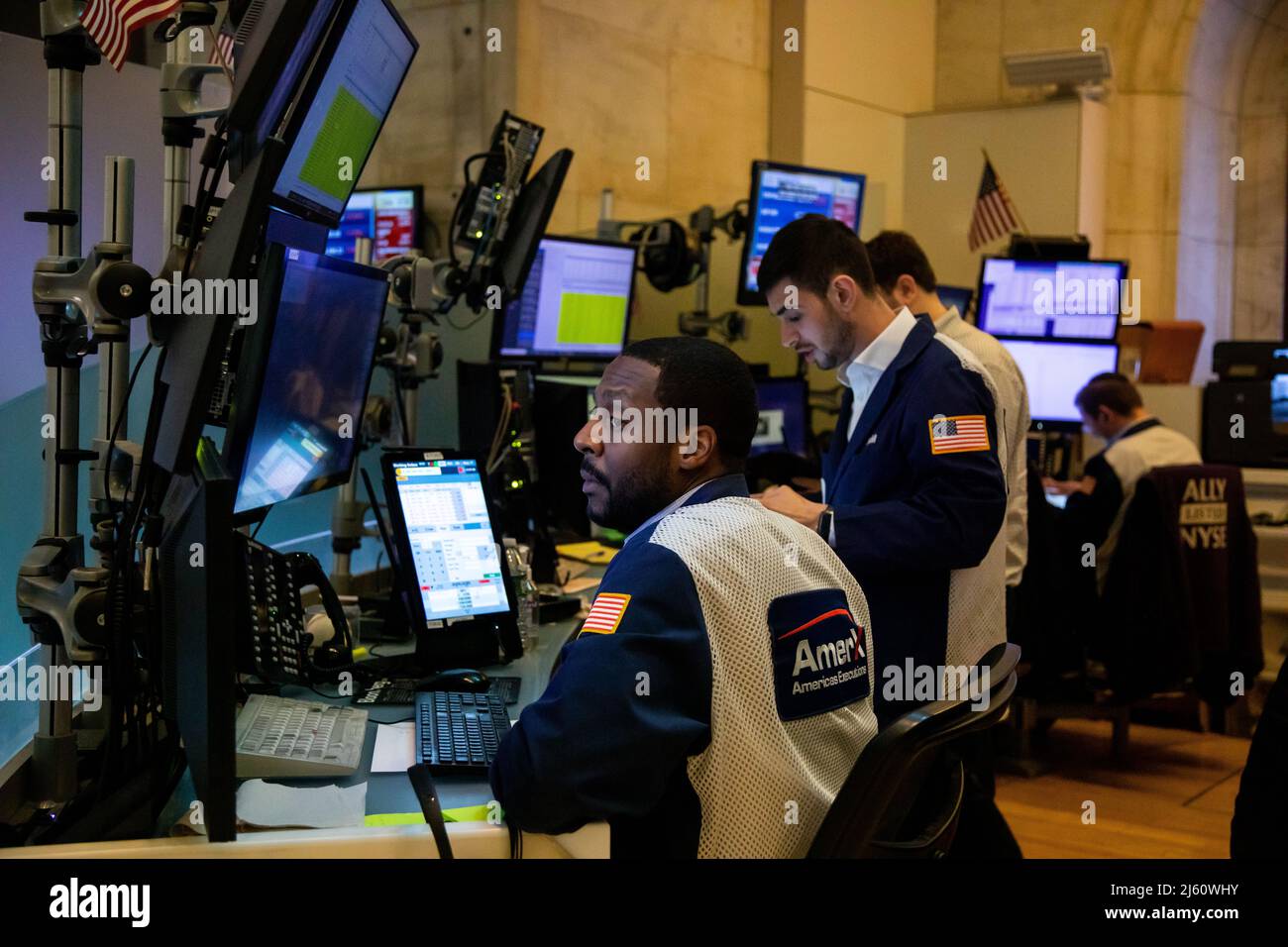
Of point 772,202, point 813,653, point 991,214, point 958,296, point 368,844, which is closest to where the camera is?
point 368,844

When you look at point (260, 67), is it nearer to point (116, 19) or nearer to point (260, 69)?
point (260, 69)

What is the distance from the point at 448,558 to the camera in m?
2.40

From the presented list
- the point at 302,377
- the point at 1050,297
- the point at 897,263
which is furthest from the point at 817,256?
the point at 1050,297

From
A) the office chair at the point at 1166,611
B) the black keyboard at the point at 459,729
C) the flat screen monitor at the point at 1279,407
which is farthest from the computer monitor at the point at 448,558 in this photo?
the flat screen monitor at the point at 1279,407

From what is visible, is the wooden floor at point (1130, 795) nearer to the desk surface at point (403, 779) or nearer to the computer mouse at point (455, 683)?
the desk surface at point (403, 779)

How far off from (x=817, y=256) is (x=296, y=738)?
1303 millimetres

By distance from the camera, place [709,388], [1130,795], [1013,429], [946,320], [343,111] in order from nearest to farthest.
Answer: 1. [709,388]
2. [343,111]
3. [1013,429]
4. [946,320]
5. [1130,795]

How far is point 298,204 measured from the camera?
2.07m

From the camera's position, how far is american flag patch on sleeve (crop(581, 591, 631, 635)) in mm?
1385

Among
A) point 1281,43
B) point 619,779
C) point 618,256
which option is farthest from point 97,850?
point 1281,43

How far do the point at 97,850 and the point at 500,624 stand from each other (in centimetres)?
109

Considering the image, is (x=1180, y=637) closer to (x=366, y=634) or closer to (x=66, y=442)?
(x=366, y=634)

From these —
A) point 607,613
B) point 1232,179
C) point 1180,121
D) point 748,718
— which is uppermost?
point 1180,121

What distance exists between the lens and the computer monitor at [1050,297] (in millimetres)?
5527
